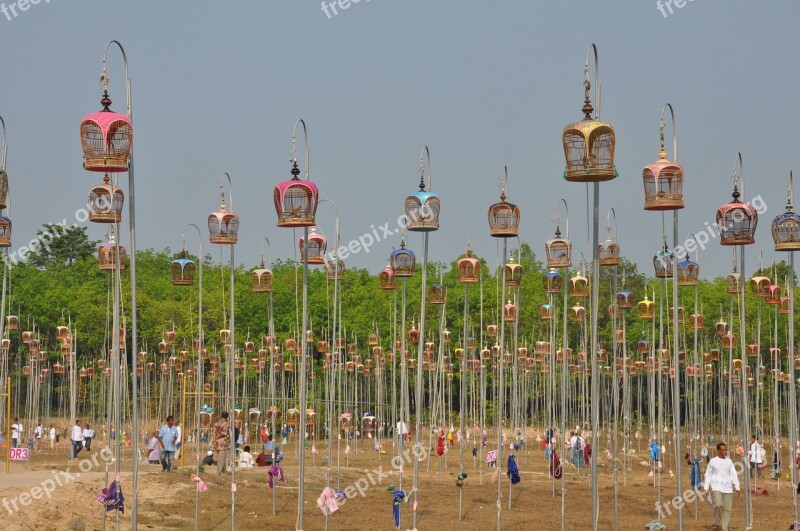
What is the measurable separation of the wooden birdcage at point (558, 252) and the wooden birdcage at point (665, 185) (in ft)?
19.4

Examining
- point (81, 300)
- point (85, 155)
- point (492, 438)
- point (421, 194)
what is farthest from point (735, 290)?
point (81, 300)

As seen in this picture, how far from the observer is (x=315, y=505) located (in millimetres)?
28844

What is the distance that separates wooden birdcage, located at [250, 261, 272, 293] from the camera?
24.3m

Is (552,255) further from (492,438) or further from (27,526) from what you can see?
(492,438)

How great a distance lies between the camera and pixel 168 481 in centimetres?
3005

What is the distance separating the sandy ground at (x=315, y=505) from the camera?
24094mm

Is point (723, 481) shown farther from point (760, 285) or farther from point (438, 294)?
point (438, 294)

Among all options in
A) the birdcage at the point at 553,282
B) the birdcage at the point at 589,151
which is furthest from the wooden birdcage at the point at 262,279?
the birdcage at the point at 589,151

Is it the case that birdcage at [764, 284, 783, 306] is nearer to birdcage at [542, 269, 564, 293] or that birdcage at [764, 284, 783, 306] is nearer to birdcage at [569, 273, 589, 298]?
birdcage at [569, 273, 589, 298]

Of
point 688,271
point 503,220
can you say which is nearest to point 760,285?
point 688,271

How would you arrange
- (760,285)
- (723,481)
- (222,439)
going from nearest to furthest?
1. (723,481)
2. (760,285)
3. (222,439)

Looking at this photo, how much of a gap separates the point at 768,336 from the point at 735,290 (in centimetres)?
4213

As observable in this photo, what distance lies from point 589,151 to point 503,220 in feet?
20.8

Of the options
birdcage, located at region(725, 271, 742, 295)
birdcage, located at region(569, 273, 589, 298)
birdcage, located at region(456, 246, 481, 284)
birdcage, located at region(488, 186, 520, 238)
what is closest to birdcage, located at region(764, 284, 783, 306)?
birdcage, located at region(725, 271, 742, 295)
